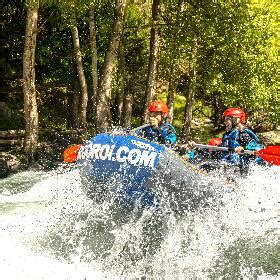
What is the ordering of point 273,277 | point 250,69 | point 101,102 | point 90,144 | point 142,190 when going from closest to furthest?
1. point 273,277
2. point 142,190
3. point 90,144
4. point 101,102
5. point 250,69

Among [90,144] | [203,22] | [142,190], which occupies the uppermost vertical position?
[203,22]

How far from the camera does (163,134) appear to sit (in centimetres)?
881

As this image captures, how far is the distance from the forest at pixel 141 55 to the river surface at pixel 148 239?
680cm

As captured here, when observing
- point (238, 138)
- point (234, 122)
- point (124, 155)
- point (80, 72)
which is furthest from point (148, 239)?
point (80, 72)

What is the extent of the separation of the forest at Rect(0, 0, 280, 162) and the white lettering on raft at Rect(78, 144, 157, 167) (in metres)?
7.00

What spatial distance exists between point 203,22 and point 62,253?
11459 millimetres

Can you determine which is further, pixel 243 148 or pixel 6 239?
pixel 243 148

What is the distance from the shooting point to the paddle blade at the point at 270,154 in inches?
317

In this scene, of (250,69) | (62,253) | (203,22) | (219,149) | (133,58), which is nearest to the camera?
(62,253)

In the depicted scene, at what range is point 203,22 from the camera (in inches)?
645

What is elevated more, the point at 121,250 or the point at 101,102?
the point at 101,102

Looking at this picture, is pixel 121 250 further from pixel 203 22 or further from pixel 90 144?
pixel 203 22

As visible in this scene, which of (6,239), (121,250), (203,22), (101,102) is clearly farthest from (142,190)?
(203,22)

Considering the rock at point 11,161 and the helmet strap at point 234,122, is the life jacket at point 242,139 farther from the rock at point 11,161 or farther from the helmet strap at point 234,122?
the rock at point 11,161
